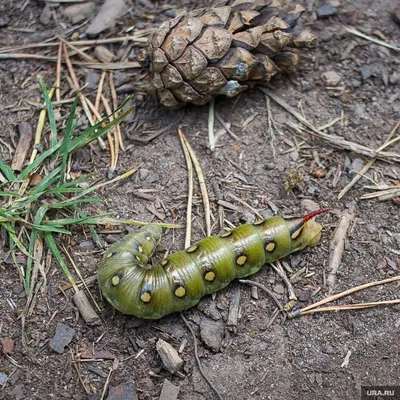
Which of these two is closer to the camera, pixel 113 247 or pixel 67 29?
pixel 113 247

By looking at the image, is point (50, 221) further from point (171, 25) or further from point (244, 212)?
point (171, 25)

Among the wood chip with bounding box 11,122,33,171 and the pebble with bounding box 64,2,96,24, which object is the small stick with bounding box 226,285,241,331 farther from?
the pebble with bounding box 64,2,96,24

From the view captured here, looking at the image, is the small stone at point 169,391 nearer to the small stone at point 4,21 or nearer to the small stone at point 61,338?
the small stone at point 61,338

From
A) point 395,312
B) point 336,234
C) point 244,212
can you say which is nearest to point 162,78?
point 244,212

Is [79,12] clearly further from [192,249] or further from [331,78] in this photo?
[192,249]

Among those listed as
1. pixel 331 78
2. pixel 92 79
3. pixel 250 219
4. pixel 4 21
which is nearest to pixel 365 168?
pixel 331 78

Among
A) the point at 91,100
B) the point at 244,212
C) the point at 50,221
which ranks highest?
the point at 91,100

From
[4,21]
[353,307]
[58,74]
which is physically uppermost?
[4,21]
